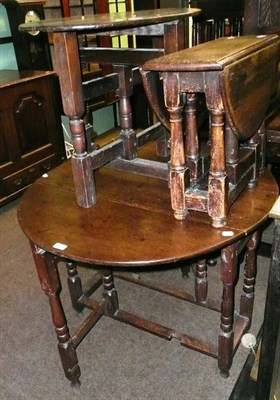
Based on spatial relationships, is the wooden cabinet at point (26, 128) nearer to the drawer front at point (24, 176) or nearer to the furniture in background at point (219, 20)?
the drawer front at point (24, 176)

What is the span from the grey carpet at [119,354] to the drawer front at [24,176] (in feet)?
3.13

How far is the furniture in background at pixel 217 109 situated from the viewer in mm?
1005

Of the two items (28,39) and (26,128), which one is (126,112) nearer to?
(26,128)

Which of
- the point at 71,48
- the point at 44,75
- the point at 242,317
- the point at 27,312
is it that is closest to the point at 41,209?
Result: the point at 71,48

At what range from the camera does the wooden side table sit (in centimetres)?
113

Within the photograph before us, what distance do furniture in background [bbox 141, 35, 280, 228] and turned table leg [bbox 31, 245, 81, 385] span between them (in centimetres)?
46

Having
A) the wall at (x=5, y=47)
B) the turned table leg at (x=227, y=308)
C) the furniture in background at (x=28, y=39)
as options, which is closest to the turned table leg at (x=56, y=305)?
the turned table leg at (x=227, y=308)

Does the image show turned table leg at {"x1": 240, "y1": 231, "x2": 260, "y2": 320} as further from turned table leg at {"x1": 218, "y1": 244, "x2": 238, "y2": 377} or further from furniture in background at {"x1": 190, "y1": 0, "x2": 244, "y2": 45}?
furniture in background at {"x1": 190, "y1": 0, "x2": 244, "y2": 45}

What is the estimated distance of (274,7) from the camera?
1795mm

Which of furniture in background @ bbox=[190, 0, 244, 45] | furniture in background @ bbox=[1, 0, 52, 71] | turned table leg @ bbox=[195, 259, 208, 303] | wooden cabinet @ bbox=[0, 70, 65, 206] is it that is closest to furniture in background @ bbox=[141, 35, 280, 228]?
turned table leg @ bbox=[195, 259, 208, 303]

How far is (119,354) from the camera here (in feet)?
5.73

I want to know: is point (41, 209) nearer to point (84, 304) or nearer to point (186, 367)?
point (84, 304)

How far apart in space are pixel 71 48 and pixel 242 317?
1306 millimetres

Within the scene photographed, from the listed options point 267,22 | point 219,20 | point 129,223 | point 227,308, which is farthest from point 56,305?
point 219,20
